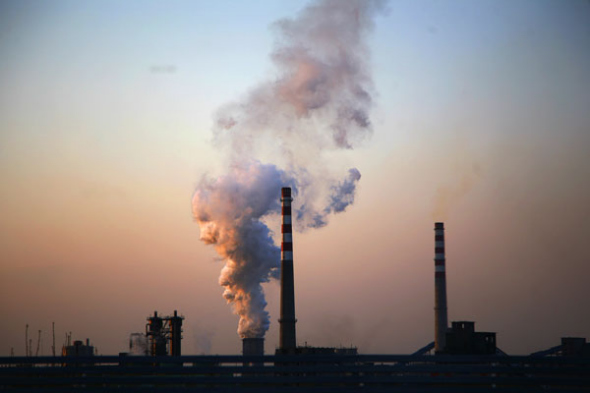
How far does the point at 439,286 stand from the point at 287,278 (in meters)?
17.1

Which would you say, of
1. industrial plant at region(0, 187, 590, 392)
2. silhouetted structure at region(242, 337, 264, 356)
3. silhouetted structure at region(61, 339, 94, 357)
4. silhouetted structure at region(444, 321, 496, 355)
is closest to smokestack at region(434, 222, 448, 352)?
silhouetted structure at region(242, 337, 264, 356)

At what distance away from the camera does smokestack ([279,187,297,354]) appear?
6247 centimetres

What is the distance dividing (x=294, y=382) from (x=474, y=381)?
5.37 m

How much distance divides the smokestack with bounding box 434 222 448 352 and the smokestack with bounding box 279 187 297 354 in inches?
645

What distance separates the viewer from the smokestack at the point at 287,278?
62.5m

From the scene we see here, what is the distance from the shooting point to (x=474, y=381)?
2177cm

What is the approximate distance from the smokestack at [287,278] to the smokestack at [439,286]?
16.4 meters

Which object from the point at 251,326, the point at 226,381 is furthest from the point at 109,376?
the point at 251,326

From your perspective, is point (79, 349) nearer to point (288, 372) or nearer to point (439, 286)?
point (439, 286)

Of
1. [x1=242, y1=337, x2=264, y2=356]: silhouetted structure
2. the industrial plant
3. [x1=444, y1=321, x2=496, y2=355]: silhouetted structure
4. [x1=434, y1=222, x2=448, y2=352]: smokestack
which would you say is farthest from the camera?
[x1=434, y1=222, x2=448, y2=352]: smokestack

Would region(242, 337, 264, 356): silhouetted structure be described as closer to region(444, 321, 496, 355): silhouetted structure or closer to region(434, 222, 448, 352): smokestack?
Result: region(434, 222, 448, 352): smokestack

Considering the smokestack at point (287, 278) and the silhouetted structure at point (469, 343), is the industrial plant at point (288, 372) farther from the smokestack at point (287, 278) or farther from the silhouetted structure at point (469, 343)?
the smokestack at point (287, 278)

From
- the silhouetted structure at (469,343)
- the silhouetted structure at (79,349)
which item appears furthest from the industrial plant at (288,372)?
the silhouetted structure at (79,349)

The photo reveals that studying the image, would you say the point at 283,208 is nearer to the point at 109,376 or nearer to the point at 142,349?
the point at 142,349
